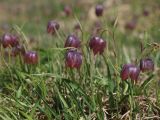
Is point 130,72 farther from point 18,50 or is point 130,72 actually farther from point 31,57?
point 18,50

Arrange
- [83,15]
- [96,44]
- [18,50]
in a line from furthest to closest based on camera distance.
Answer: [83,15], [18,50], [96,44]

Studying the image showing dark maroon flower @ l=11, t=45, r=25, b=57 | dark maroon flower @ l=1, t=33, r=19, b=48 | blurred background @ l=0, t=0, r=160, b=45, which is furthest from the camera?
blurred background @ l=0, t=0, r=160, b=45

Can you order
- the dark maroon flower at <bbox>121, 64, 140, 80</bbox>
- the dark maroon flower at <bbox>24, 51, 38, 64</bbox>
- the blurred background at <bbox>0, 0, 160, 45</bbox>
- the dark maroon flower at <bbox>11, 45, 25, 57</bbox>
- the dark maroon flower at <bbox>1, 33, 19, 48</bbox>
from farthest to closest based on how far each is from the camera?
the blurred background at <bbox>0, 0, 160, 45</bbox> < the dark maroon flower at <bbox>11, 45, 25, 57</bbox> < the dark maroon flower at <bbox>1, 33, 19, 48</bbox> < the dark maroon flower at <bbox>24, 51, 38, 64</bbox> < the dark maroon flower at <bbox>121, 64, 140, 80</bbox>

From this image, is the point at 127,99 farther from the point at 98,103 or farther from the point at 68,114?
the point at 68,114

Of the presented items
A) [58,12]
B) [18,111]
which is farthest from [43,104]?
[58,12]

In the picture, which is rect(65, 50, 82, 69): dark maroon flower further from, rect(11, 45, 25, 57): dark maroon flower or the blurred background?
the blurred background

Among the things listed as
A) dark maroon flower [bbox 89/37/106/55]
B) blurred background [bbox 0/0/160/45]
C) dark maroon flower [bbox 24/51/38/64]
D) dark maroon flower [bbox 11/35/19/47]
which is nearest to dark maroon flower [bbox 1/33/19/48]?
dark maroon flower [bbox 11/35/19/47]

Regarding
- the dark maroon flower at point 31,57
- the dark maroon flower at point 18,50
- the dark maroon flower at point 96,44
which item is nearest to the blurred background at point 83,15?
the dark maroon flower at point 18,50

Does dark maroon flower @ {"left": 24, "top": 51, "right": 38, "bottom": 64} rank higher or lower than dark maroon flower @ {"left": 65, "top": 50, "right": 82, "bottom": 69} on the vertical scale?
lower

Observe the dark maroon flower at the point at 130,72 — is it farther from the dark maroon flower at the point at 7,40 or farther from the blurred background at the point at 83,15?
the blurred background at the point at 83,15

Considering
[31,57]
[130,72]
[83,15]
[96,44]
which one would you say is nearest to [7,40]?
[31,57]

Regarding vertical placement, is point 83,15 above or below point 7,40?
below
